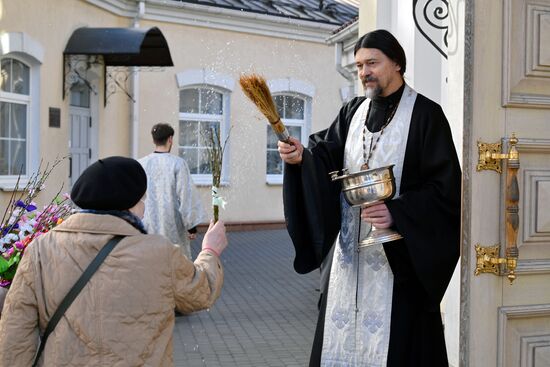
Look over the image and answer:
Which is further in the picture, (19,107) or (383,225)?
(19,107)

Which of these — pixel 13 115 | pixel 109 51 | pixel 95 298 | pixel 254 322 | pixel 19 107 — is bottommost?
pixel 254 322

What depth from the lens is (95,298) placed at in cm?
266

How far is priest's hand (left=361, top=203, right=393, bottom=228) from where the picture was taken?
3318 mm

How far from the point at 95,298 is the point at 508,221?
1.53 metres

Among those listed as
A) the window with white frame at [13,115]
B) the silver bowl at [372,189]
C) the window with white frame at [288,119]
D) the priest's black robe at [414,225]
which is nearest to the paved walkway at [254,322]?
the priest's black robe at [414,225]

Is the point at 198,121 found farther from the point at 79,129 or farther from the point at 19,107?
the point at 19,107

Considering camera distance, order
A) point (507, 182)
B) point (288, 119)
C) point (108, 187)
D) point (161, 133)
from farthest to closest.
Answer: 1. point (288, 119)
2. point (161, 133)
3. point (507, 182)
4. point (108, 187)

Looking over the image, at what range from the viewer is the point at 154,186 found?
26.1 feet

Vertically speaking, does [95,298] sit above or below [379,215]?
below

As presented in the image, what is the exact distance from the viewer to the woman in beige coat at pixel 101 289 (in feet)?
8.75

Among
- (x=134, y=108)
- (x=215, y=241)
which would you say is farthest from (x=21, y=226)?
(x=134, y=108)

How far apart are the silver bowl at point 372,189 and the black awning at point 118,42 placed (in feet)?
31.5

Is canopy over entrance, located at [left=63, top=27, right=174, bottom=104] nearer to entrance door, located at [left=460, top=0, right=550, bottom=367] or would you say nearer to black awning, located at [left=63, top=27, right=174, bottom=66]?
black awning, located at [left=63, top=27, right=174, bottom=66]

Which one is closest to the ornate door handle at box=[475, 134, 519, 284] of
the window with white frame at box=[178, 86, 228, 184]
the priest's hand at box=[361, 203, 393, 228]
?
the priest's hand at box=[361, 203, 393, 228]
